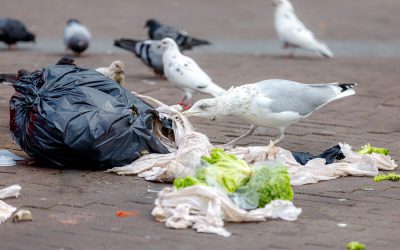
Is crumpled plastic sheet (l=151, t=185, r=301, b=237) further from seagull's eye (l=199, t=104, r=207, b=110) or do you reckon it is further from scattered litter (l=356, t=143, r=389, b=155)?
scattered litter (l=356, t=143, r=389, b=155)

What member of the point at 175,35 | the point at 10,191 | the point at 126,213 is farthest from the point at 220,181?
the point at 175,35

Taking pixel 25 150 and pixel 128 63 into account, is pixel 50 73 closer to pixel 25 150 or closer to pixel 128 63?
pixel 25 150

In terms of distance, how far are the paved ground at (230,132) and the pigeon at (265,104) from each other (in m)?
0.67

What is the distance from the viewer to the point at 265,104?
21.5ft

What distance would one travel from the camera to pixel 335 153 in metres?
6.75

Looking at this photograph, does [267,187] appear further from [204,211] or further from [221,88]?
[221,88]

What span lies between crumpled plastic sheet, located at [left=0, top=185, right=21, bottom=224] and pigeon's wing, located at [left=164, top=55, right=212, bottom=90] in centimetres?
344

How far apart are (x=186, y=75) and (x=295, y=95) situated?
2405 mm

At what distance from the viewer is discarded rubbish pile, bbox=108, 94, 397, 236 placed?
5.15m

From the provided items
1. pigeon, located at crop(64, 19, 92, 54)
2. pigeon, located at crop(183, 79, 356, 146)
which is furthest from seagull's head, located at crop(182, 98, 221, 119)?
pigeon, located at crop(64, 19, 92, 54)

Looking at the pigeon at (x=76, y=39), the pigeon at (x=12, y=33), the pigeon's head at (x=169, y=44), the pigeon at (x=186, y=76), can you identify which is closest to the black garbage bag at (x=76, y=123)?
the pigeon at (x=186, y=76)

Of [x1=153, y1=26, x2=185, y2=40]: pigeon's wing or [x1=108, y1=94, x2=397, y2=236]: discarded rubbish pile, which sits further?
[x1=153, y1=26, x2=185, y2=40]: pigeon's wing

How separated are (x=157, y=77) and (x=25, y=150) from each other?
4.64 meters

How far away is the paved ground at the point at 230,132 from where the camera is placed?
194 inches
